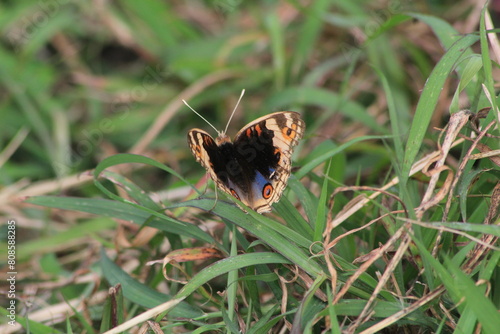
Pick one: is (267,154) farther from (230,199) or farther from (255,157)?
(230,199)

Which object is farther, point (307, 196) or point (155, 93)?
point (155, 93)

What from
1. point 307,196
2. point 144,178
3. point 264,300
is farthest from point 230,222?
point 144,178

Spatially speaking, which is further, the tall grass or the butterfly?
the butterfly

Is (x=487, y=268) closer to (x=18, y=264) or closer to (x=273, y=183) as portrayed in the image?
(x=273, y=183)

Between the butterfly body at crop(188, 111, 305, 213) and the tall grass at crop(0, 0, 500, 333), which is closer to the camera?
the tall grass at crop(0, 0, 500, 333)

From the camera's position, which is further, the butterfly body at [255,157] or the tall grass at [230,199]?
the butterfly body at [255,157]

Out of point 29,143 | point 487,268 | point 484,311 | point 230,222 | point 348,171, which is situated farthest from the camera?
point 29,143

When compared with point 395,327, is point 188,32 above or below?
above
